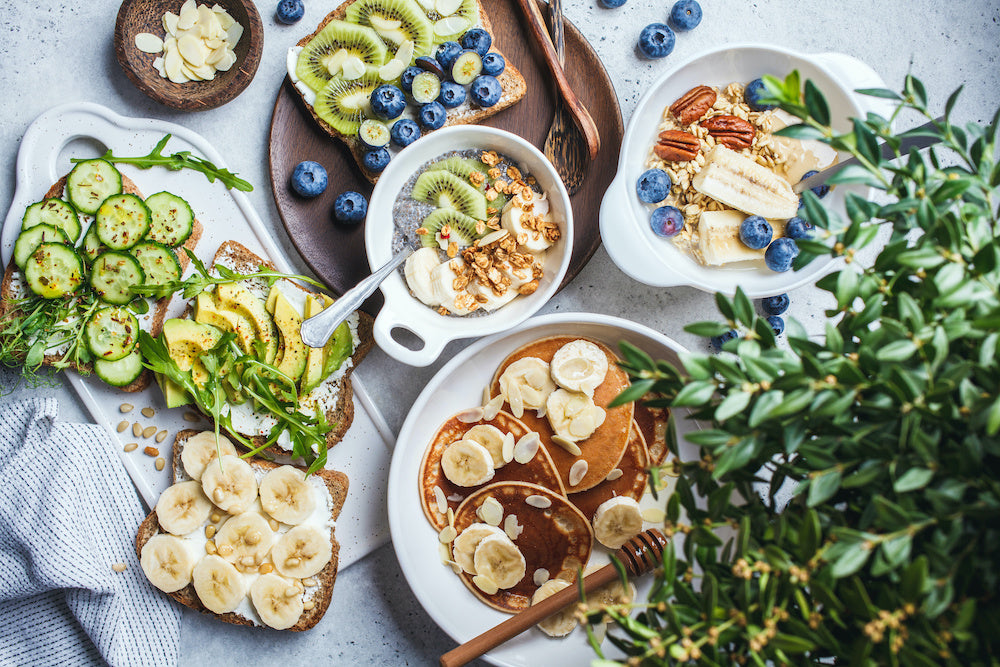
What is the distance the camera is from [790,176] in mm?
1906

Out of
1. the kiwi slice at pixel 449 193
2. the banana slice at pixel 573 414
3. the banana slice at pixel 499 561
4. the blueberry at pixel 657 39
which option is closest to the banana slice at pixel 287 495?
the banana slice at pixel 499 561

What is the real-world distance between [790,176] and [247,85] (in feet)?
5.20

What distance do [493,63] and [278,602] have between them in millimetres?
1676

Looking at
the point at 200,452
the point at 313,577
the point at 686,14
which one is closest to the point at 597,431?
the point at 313,577

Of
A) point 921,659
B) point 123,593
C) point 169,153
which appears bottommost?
point 123,593

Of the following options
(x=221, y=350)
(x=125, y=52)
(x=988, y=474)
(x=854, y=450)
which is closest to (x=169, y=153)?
(x=125, y=52)

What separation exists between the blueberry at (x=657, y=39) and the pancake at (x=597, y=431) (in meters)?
0.90

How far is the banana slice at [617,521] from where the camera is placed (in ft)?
6.30

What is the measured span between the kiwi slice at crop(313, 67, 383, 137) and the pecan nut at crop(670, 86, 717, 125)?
2.86ft

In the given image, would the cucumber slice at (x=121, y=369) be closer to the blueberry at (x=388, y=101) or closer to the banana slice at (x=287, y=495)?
the banana slice at (x=287, y=495)

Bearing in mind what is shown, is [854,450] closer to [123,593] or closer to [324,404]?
[324,404]

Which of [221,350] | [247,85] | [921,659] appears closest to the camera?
[921,659]

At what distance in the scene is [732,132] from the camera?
74.7 inches

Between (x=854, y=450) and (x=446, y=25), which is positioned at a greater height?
(x=446, y=25)
